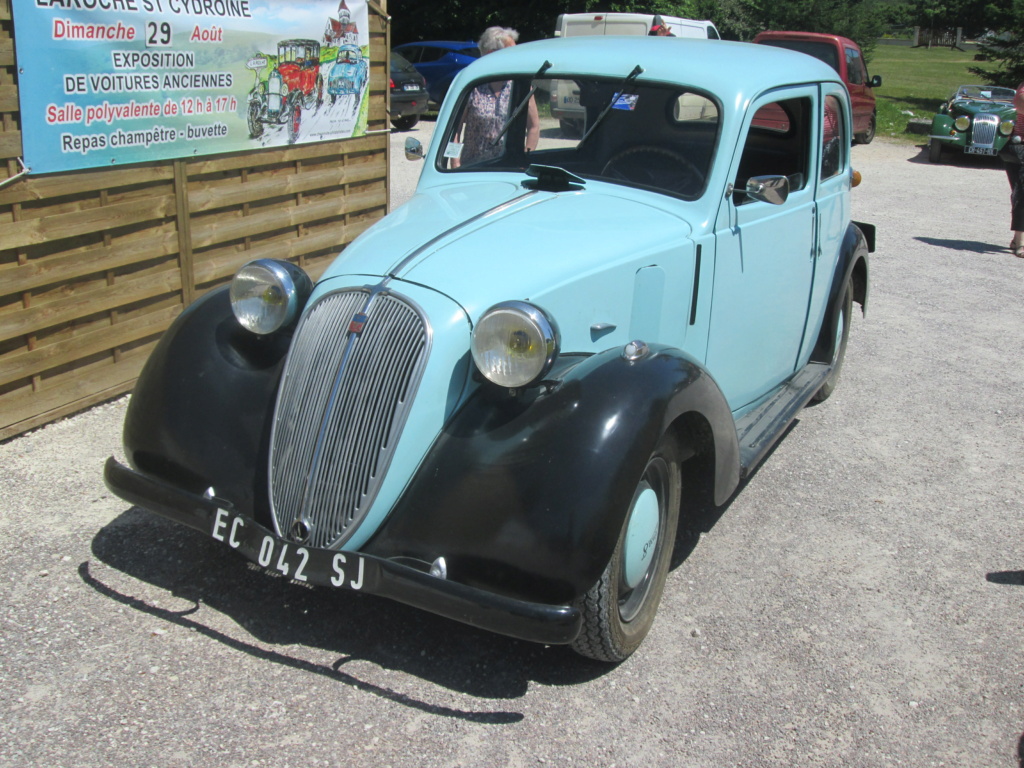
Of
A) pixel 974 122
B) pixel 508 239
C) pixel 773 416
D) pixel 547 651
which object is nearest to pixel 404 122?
pixel 974 122

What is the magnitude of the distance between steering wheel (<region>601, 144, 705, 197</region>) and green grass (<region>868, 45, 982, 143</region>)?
1695cm

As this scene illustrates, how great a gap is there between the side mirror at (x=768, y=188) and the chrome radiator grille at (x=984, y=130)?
1337 cm

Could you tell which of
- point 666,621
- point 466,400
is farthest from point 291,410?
point 666,621

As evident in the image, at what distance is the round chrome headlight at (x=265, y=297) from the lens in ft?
10.8

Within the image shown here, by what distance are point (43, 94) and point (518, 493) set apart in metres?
3.20

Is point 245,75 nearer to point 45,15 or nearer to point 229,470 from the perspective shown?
point 45,15

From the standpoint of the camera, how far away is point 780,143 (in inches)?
189

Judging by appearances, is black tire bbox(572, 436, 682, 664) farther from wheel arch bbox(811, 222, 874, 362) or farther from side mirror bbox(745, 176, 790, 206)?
wheel arch bbox(811, 222, 874, 362)

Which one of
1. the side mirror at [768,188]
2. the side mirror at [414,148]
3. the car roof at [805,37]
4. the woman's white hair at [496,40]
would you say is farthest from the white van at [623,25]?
the side mirror at [768,188]

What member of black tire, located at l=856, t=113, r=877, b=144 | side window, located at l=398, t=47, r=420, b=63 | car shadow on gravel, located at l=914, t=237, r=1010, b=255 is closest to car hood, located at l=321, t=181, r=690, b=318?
car shadow on gravel, located at l=914, t=237, r=1010, b=255

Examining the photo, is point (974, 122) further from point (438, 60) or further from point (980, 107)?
point (438, 60)

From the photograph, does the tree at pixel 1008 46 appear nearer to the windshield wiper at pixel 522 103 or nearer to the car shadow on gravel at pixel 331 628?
the windshield wiper at pixel 522 103

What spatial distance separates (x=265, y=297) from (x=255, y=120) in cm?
283

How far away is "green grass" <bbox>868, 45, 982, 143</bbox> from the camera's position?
70.8 feet
